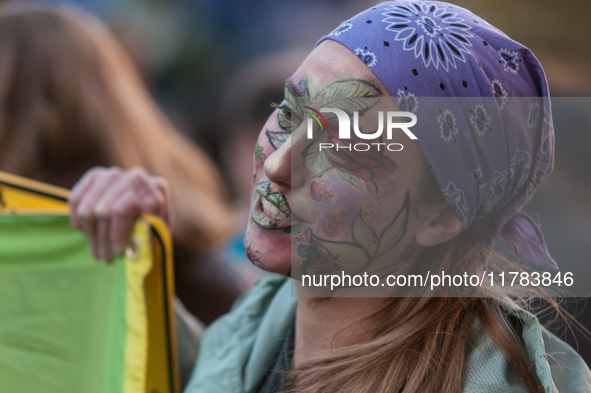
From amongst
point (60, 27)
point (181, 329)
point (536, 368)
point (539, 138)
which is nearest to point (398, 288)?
point (536, 368)

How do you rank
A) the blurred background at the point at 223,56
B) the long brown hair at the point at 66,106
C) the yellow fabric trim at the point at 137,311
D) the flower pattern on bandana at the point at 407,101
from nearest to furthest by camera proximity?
the flower pattern on bandana at the point at 407,101, the yellow fabric trim at the point at 137,311, the long brown hair at the point at 66,106, the blurred background at the point at 223,56

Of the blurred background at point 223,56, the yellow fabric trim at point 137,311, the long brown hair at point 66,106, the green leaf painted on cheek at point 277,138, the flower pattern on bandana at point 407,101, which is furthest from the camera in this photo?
the blurred background at point 223,56

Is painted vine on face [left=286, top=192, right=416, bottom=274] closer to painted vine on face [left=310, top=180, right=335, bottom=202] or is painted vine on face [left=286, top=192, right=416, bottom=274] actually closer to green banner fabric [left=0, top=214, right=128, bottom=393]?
painted vine on face [left=310, top=180, right=335, bottom=202]

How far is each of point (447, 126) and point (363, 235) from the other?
23 centimetres

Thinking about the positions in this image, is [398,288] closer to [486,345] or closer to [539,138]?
[486,345]

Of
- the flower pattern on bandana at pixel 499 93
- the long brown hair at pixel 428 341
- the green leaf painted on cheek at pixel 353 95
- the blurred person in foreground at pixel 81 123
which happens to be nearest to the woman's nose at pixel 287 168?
the green leaf painted on cheek at pixel 353 95

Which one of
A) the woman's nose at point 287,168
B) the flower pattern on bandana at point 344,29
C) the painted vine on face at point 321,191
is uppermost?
the flower pattern on bandana at point 344,29

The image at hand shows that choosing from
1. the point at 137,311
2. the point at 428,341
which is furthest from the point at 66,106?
the point at 428,341

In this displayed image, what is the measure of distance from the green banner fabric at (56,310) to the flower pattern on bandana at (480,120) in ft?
2.74

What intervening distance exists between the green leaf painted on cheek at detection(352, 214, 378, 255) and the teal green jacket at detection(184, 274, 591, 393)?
0.25 meters

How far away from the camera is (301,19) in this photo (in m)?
2.60

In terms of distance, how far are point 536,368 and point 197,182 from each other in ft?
5.74

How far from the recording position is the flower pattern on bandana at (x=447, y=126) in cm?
75

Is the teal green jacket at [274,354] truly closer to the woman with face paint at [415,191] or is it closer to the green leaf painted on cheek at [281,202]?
the woman with face paint at [415,191]
